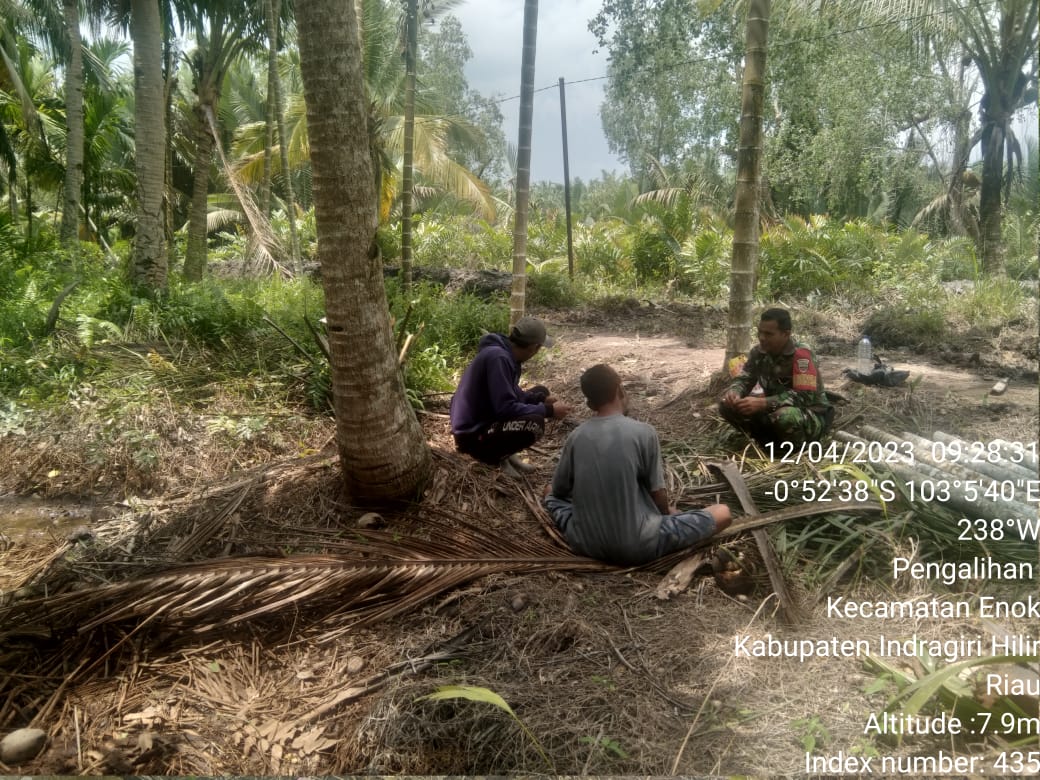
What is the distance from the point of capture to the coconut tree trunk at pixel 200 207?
32.3 ft

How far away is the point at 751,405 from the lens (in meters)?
3.77

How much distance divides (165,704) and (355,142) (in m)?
2.26

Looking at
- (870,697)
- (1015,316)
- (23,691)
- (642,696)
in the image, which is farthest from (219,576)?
(1015,316)

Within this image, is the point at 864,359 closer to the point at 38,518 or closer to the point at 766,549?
the point at 766,549

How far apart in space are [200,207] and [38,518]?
7.75 m

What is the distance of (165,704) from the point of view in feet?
6.91

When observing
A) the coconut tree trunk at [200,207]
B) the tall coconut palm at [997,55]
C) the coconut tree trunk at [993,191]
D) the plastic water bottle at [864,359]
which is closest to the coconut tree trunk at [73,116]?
the coconut tree trunk at [200,207]

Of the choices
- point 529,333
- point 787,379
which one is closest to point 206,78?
point 529,333

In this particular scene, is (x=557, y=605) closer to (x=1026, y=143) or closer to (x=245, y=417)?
(x=1026, y=143)

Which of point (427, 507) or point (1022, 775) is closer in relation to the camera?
point (1022, 775)

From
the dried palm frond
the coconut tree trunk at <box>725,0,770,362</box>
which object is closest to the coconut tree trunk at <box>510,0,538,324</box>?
the coconut tree trunk at <box>725,0,770,362</box>

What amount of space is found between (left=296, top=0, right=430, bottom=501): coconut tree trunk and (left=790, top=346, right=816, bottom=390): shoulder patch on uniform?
2197 mm

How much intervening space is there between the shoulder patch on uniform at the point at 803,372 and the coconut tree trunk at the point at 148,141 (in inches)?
232

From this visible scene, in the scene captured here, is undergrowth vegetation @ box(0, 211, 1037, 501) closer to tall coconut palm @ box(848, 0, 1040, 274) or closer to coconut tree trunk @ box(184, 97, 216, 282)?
tall coconut palm @ box(848, 0, 1040, 274)
